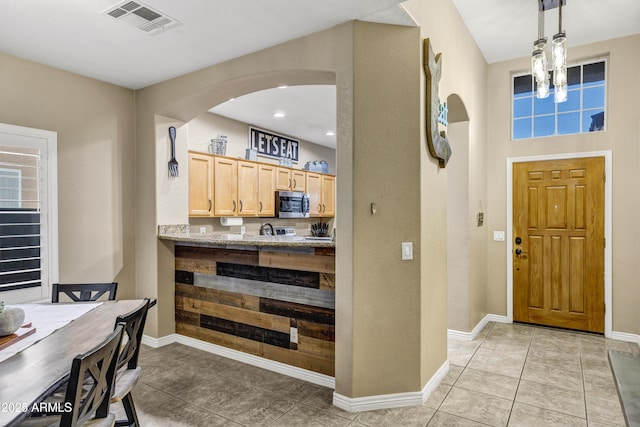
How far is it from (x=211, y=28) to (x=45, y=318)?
7.21 ft

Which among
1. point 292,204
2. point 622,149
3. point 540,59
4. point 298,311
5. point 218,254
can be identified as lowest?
point 298,311

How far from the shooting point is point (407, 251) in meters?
2.60

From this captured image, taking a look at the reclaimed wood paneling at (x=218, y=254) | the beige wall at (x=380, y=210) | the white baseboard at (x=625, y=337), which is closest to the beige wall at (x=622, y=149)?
the white baseboard at (x=625, y=337)

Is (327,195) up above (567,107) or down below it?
below

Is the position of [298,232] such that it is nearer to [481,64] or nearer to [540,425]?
[481,64]

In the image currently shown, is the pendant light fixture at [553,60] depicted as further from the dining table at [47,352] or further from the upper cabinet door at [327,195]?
the upper cabinet door at [327,195]

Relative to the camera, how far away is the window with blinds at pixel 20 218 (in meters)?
3.08

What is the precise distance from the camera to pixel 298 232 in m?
7.40

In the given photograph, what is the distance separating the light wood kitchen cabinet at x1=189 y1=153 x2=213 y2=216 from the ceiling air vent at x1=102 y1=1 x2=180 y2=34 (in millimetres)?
1972

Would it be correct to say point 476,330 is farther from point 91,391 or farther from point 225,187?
point 91,391

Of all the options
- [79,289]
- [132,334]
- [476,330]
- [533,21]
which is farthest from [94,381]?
[533,21]

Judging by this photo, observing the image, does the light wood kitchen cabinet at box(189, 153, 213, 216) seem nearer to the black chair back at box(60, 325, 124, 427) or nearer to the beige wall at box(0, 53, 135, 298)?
the beige wall at box(0, 53, 135, 298)

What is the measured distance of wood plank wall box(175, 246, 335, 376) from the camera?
2.93 metres

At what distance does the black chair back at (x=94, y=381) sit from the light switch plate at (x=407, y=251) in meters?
1.77
